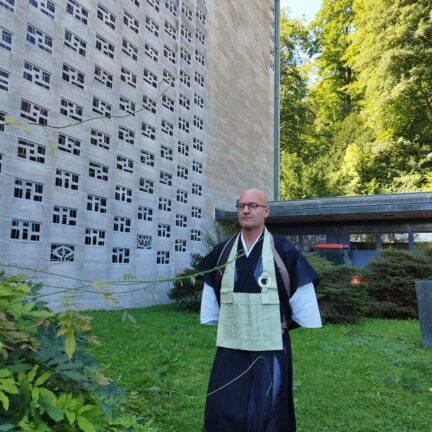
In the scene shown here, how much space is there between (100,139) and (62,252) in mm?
3527

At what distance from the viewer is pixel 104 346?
22.7 ft

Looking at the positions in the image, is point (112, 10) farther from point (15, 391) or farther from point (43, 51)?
point (15, 391)

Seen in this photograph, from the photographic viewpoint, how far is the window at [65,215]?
34.2 feet

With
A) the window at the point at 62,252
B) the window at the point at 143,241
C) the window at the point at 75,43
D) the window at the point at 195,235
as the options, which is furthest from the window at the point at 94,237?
the window at the point at 195,235

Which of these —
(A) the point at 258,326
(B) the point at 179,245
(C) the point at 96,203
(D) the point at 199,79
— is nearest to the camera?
(A) the point at 258,326

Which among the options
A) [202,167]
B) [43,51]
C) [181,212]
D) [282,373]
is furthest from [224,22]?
[282,373]

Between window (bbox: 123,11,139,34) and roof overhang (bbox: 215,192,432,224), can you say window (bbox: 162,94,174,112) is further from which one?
roof overhang (bbox: 215,192,432,224)

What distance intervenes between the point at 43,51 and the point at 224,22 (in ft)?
40.2

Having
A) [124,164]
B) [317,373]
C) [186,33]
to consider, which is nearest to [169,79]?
[317,373]

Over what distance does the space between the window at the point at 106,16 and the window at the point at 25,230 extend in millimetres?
6690

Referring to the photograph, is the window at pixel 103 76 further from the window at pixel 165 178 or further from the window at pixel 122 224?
the window at pixel 122 224

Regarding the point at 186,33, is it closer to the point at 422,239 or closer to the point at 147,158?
the point at 147,158

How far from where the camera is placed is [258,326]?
2.80m

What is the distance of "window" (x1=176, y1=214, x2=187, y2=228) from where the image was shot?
15.7 metres
